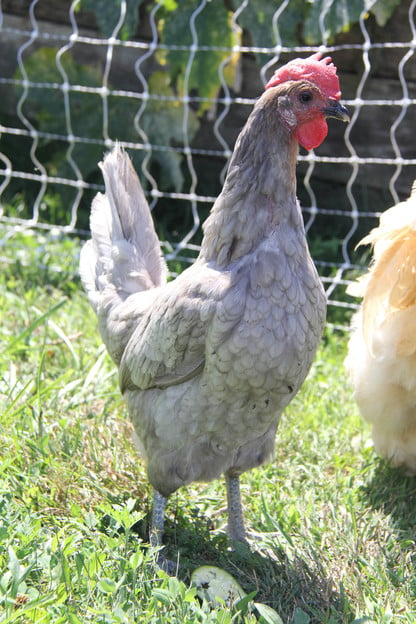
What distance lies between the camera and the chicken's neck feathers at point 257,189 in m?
2.30

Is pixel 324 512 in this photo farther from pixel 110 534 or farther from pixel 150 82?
pixel 150 82

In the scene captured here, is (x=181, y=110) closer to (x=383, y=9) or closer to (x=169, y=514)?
(x=383, y=9)

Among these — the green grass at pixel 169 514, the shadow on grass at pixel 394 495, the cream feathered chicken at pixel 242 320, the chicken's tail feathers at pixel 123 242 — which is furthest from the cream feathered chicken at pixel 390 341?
the chicken's tail feathers at pixel 123 242

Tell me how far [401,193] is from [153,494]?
9.98ft

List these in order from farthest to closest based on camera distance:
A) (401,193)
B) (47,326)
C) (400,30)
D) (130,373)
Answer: (401,193), (400,30), (47,326), (130,373)

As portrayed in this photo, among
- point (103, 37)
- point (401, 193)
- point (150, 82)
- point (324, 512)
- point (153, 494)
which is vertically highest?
point (103, 37)

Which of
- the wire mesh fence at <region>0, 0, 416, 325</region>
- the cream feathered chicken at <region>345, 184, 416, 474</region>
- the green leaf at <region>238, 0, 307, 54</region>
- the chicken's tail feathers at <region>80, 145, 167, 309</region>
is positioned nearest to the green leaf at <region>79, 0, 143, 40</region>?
the wire mesh fence at <region>0, 0, 416, 325</region>

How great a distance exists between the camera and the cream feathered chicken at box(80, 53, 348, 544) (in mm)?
2279

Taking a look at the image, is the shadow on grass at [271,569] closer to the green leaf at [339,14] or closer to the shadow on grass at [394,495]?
the shadow on grass at [394,495]

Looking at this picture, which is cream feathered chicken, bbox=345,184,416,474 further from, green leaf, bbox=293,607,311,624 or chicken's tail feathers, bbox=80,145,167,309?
green leaf, bbox=293,607,311,624

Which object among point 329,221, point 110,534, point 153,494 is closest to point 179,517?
point 153,494

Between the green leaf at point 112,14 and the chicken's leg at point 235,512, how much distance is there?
3025mm

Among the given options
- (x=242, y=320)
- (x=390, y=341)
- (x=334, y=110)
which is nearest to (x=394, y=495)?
(x=390, y=341)

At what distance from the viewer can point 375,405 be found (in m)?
3.03
